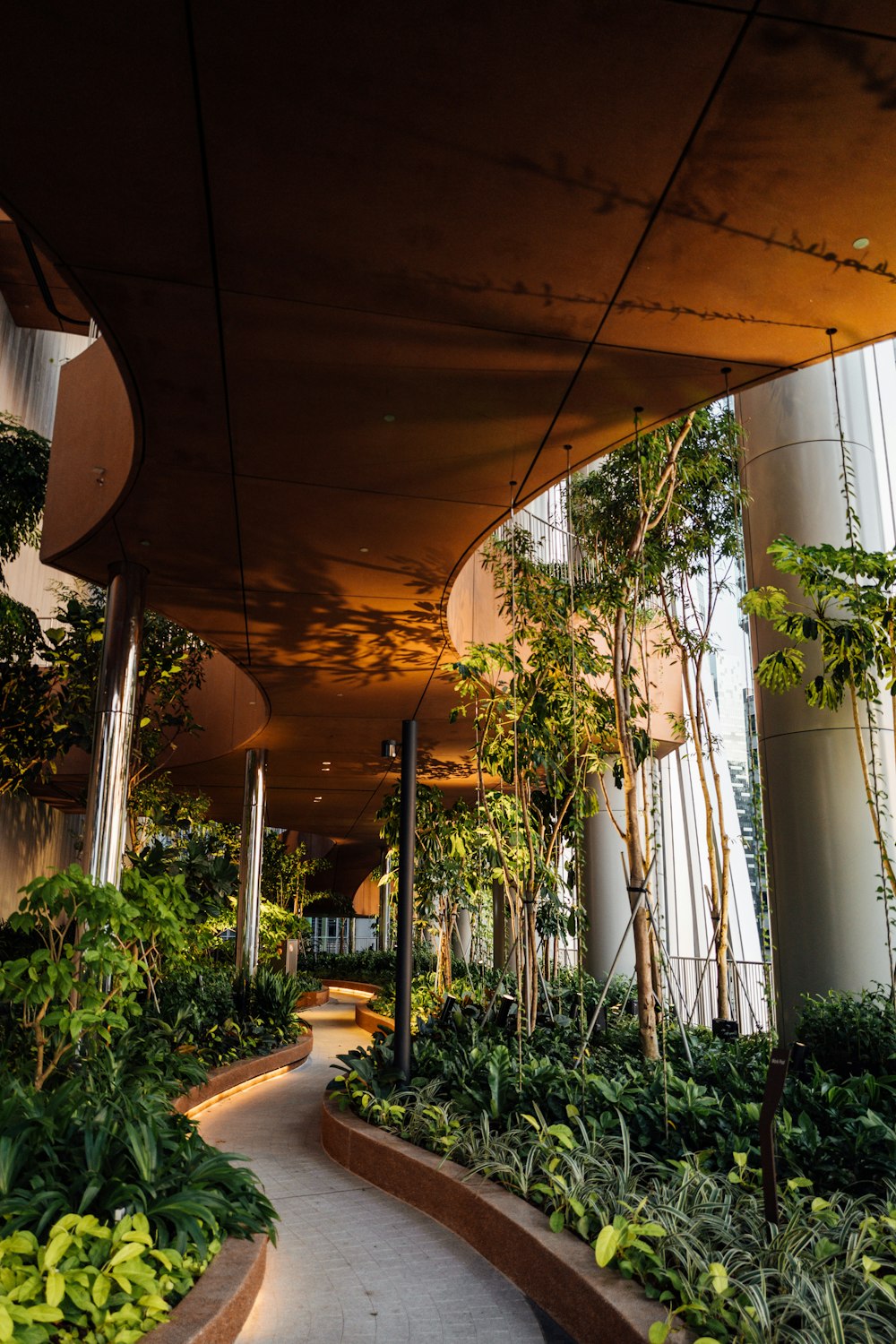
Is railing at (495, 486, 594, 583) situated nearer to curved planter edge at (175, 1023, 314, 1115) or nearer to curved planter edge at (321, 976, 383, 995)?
curved planter edge at (175, 1023, 314, 1115)

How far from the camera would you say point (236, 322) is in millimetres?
4109

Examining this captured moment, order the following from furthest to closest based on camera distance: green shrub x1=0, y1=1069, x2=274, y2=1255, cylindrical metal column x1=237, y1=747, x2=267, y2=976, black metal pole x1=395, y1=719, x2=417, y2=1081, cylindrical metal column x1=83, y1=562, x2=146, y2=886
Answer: cylindrical metal column x1=237, y1=747, x2=267, y2=976 → black metal pole x1=395, y1=719, x2=417, y2=1081 → cylindrical metal column x1=83, y1=562, x2=146, y2=886 → green shrub x1=0, y1=1069, x2=274, y2=1255

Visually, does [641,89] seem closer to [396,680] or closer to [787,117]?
[787,117]

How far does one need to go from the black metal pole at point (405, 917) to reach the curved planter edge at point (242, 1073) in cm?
152

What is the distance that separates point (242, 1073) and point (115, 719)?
3870 millimetres

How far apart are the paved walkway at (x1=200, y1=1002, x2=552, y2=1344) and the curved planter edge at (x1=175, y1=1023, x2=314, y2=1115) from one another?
1117 millimetres

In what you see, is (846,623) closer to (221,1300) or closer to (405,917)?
(405,917)

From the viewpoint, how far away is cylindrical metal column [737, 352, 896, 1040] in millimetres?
6945

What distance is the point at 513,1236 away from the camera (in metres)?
3.94

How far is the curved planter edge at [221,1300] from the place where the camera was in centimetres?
285

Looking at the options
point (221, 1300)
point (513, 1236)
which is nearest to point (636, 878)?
point (513, 1236)

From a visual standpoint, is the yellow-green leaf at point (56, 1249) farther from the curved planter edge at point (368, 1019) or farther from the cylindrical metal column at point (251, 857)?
the curved planter edge at point (368, 1019)

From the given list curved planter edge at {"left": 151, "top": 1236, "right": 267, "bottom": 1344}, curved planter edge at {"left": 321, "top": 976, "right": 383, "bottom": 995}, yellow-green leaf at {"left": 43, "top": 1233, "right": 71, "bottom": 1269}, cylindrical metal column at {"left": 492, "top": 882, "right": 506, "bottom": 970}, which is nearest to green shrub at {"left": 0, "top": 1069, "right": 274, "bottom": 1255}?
curved planter edge at {"left": 151, "top": 1236, "right": 267, "bottom": 1344}

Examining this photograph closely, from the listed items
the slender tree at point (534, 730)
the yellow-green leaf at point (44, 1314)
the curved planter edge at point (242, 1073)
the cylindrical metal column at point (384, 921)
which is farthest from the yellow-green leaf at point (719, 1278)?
the cylindrical metal column at point (384, 921)
